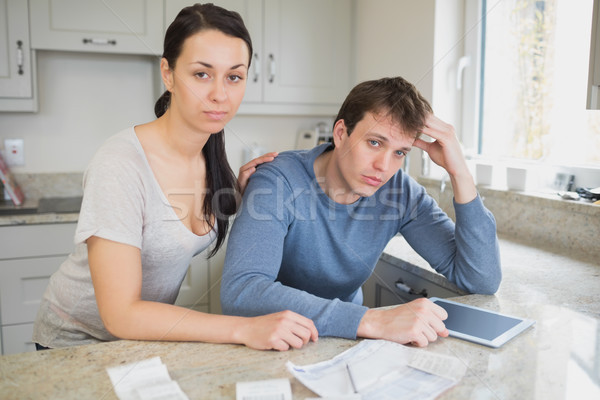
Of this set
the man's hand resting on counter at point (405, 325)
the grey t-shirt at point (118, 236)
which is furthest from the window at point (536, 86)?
the grey t-shirt at point (118, 236)

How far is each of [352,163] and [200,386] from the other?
2.32 ft

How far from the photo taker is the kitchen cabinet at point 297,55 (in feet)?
9.37

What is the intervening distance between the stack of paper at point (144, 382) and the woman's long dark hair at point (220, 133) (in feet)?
1.58

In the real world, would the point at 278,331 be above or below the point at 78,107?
below

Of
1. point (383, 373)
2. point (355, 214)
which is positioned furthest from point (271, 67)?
point (383, 373)

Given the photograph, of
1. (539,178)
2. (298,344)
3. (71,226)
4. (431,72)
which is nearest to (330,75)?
(431,72)

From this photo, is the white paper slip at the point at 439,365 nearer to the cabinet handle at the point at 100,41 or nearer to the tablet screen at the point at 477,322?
the tablet screen at the point at 477,322

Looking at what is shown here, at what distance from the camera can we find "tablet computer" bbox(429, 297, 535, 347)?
1.00 metres

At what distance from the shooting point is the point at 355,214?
1.39 metres

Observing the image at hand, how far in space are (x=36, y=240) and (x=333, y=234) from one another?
1609 millimetres

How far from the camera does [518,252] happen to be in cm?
177

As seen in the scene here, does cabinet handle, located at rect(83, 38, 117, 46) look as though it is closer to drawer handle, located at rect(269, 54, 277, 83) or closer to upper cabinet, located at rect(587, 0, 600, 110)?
drawer handle, located at rect(269, 54, 277, 83)

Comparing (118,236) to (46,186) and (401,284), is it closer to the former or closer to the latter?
(401,284)

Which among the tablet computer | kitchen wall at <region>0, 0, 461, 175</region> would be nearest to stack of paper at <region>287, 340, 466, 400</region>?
the tablet computer
